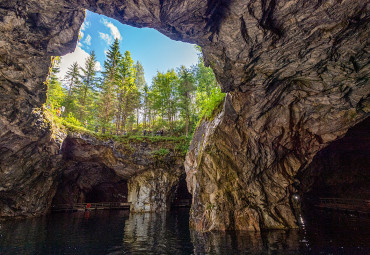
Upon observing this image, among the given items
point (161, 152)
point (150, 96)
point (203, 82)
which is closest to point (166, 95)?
point (150, 96)

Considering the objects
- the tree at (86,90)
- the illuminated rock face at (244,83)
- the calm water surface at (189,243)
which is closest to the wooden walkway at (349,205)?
the calm water surface at (189,243)

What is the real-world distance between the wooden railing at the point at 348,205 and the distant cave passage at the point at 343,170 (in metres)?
1.73

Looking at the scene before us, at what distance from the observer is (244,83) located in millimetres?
11125

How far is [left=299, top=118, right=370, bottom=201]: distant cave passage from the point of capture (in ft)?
67.0

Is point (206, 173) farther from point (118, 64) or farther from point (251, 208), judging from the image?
point (118, 64)

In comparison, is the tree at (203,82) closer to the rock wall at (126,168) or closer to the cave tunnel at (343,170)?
the rock wall at (126,168)

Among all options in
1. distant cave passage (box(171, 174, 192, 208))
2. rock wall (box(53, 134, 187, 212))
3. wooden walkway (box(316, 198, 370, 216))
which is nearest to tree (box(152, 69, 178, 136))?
rock wall (box(53, 134, 187, 212))

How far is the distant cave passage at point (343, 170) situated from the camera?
20.4 metres

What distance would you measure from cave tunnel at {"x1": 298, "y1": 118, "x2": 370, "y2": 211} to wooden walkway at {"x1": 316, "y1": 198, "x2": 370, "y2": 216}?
0.38 metres

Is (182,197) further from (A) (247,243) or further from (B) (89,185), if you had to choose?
(A) (247,243)

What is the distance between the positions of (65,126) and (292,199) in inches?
903

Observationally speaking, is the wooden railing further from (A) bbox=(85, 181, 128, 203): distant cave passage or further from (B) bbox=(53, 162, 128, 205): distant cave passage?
(A) bbox=(85, 181, 128, 203): distant cave passage

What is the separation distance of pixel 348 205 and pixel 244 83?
19.9 m

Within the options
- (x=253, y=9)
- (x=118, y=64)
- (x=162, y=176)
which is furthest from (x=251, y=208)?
(x=118, y=64)
